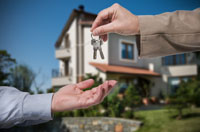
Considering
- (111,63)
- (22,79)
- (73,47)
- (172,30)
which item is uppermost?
(73,47)

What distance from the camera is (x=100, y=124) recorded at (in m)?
2.19

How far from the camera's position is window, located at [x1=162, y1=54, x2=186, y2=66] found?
4621mm

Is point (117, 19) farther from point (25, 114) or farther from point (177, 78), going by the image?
point (177, 78)

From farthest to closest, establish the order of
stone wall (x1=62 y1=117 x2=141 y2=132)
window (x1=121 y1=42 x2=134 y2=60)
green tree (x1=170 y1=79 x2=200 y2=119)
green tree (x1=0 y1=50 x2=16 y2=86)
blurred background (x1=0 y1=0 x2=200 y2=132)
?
window (x1=121 y1=42 x2=134 y2=60), green tree (x1=170 y1=79 x2=200 y2=119), stone wall (x1=62 y1=117 x2=141 y2=132), green tree (x1=0 y1=50 x2=16 y2=86), blurred background (x1=0 y1=0 x2=200 y2=132)

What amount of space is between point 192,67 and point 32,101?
478 centimetres

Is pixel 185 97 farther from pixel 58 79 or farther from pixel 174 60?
pixel 174 60

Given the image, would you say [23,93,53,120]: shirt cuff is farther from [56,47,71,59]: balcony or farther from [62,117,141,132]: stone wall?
[56,47,71,59]: balcony

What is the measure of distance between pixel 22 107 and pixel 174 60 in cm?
483

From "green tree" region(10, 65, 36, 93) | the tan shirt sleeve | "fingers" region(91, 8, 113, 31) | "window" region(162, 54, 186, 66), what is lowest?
"green tree" region(10, 65, 36, 93)

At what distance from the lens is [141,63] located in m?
4.24

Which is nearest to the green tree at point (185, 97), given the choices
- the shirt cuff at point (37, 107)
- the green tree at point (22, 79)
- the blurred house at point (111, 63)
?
the blurred house at point (111, 63)

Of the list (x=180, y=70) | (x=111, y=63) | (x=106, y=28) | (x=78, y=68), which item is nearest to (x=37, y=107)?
(x=106, y=28)

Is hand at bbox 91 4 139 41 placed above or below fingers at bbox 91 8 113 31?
below

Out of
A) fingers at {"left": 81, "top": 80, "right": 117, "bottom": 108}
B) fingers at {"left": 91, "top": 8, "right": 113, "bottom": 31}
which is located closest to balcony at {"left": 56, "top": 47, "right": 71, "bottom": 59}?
fingers at {"left": 91, "top": 8, "right": 113, "bottom": 31}
